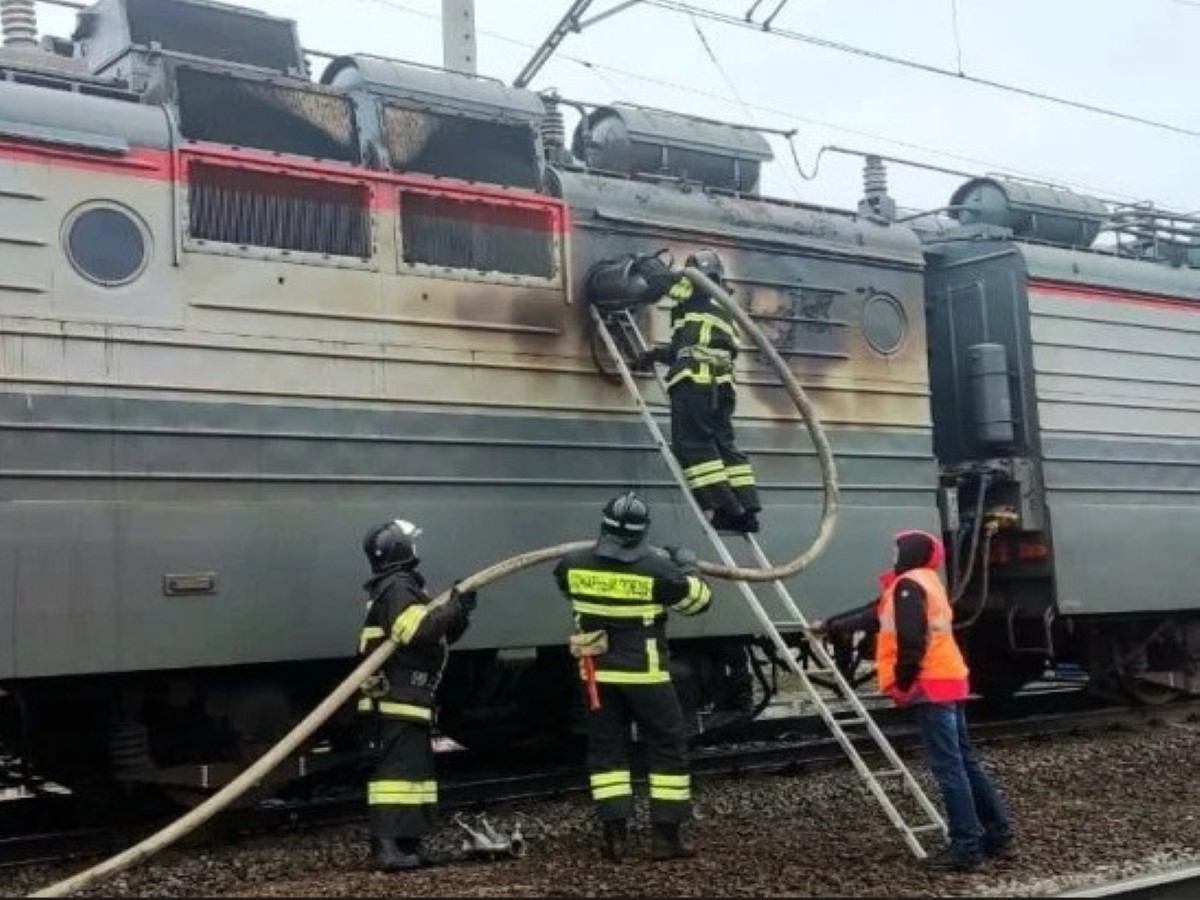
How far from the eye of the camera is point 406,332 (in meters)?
7.30

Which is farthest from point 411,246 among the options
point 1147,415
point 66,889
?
point 1147,415

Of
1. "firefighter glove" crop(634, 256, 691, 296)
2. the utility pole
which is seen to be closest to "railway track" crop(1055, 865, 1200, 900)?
"firefighter glove" crop(634, 256, 691, 296)

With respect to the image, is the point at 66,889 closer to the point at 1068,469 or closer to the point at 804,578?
the point at 804,578

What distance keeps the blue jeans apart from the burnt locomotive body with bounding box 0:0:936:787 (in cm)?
193

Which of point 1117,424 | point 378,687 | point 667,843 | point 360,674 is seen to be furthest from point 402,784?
point 1117,424

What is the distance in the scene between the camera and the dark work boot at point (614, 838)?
647 cm

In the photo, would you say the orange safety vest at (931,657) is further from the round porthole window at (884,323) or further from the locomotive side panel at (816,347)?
the round porthole window at (884,323)

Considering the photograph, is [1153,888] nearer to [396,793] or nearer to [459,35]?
[396,793]

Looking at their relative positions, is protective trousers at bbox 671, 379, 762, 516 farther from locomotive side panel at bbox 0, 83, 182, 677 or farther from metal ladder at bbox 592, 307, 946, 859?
locomotive side panel at bbox 0, 83, 182, 677

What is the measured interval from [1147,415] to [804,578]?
3.40 metres

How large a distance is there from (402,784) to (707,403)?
2.45 m

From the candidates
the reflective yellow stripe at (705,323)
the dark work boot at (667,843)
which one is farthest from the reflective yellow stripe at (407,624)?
the reflective yellow stripe at (705,323)

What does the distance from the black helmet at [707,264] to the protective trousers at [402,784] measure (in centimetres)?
271

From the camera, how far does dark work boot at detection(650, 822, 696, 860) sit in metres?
6.43
